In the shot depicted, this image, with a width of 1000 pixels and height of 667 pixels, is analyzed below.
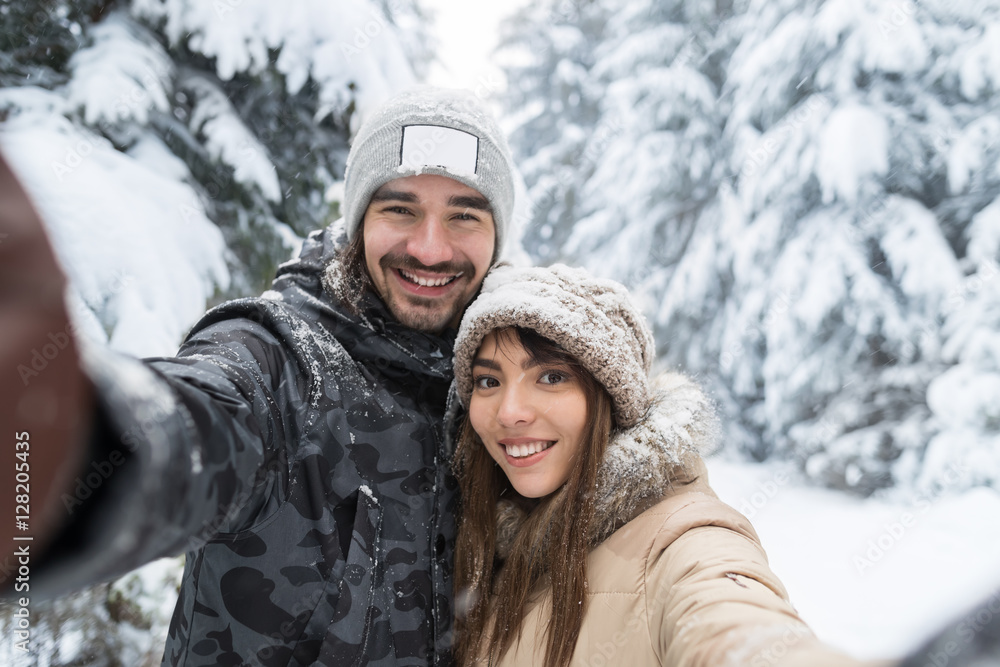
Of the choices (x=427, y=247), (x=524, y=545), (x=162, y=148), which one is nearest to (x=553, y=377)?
(x=524, y=545)

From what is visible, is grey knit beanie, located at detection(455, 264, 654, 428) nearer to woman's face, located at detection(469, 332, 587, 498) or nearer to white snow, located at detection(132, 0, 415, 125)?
woman's face, located at detection(469, 332, 587, 498)

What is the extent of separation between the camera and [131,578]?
2920 mm

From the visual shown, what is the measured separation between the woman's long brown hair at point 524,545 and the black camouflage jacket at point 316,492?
7 centimetres

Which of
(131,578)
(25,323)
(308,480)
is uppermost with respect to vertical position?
(25,323)

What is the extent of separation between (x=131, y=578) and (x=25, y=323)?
302 centimetres

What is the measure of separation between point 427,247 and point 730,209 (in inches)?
290

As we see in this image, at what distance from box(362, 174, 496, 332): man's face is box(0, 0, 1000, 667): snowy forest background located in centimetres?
96

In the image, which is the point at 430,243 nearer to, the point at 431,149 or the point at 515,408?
the point at 431,149

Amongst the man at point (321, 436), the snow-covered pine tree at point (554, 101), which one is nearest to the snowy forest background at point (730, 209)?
the man at point (321, 436)

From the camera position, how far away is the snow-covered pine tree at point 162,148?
8.48 feet

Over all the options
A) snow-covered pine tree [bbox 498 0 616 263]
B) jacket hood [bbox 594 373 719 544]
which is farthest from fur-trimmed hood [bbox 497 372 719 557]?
snow-covered pine tree [bbox 498 0 616 263]

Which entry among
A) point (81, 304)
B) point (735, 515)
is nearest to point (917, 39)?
point (735, 515)

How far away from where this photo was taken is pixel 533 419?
1687 mm

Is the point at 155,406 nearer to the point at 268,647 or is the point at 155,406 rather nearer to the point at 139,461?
the point at 139,461
